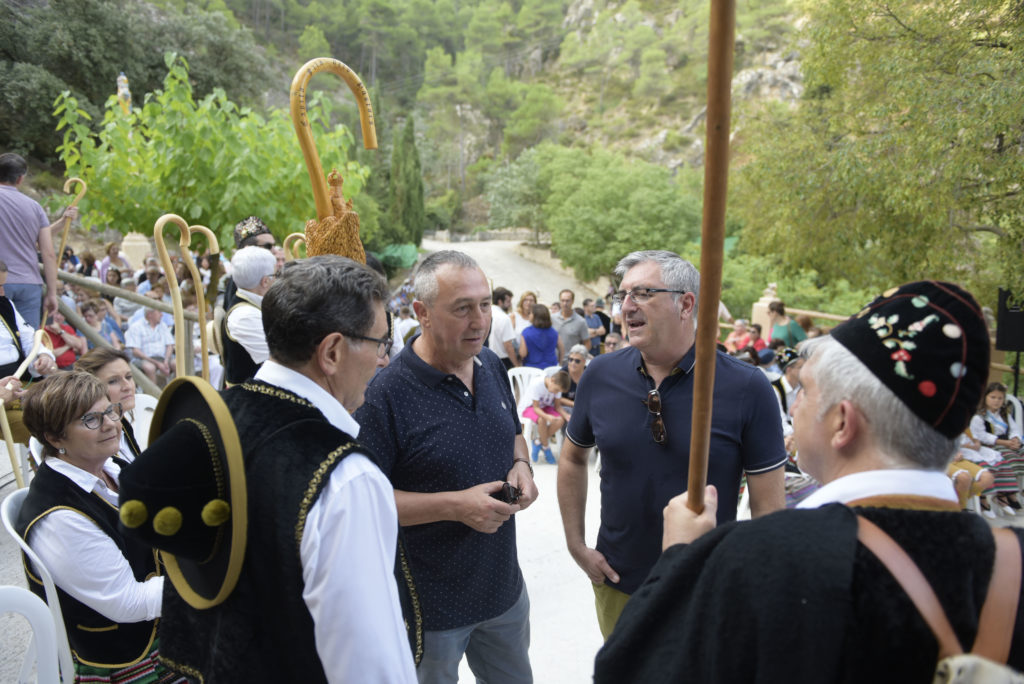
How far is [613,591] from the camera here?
231 centimetres

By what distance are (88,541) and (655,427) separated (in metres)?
1.73

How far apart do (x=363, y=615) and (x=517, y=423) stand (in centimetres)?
A: 132

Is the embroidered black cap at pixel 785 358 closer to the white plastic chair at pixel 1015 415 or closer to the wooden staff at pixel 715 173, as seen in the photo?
the white plastic chair at pixel 1015 415

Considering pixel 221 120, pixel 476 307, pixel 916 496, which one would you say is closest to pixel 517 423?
pixel 476 307

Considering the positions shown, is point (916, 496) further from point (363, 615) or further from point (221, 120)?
point (221, 120)

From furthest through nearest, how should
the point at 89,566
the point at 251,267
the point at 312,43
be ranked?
the point at 312,43
the point at 251,267
the point at 89,566

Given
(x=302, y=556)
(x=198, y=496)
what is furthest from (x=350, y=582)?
(x=198, y=496)

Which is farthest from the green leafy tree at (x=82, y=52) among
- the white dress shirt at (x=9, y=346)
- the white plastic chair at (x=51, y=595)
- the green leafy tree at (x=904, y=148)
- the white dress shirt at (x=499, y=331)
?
the green leafy tree at (x=904, y=148)

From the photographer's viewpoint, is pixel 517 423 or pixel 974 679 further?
pixel 517 423

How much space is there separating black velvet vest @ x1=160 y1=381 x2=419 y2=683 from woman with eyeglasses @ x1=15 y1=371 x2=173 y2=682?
793mm

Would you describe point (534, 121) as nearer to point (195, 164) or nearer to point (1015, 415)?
point (195, 164)

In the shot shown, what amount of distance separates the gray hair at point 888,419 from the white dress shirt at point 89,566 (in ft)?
6.32

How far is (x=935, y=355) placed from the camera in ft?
3.36

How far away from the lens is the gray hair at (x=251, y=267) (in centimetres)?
369
